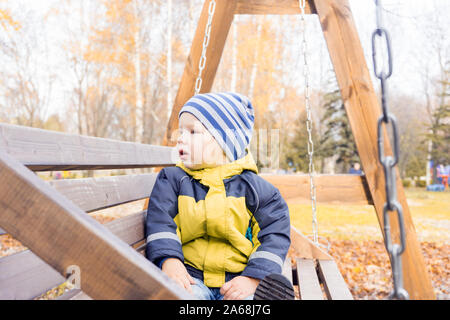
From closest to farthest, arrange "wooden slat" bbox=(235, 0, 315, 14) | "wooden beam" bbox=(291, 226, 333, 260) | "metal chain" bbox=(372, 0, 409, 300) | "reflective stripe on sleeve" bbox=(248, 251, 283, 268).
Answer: "metal chain" bbox=(372, 0, 409, 300) < "reflective stripe on sleeve" bbox=(248, 251, 283, 268) < "wooden beam" bbox=(291, 226, 333, 260) < "wooden slat" bbox=(235, 0, 315, 14)

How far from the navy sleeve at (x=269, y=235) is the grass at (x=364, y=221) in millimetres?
6773

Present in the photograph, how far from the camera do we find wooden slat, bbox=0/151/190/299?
761 mm

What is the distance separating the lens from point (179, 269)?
56.0 inches

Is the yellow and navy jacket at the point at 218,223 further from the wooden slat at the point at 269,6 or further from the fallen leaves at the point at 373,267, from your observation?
the fallen leaves at the point at 373,267

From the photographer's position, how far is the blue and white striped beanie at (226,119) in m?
1.68

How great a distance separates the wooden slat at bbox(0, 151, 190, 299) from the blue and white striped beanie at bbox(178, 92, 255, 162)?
97 cm

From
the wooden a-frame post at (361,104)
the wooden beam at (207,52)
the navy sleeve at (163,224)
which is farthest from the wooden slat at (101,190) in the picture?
the wooden a-frame post at (361,104)

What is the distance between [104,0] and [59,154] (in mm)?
14620

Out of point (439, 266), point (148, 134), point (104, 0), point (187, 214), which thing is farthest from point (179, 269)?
point (148, 134)

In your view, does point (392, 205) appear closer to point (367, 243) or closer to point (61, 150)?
point (61, 150)

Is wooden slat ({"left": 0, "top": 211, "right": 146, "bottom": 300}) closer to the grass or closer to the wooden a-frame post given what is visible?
the wooden a-frame post

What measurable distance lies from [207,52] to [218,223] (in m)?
1.68

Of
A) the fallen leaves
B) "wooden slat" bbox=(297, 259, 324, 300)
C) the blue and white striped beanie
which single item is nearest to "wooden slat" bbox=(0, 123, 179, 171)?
the blue and white striped beanie

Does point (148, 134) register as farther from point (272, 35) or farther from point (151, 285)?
point (151, 285)
